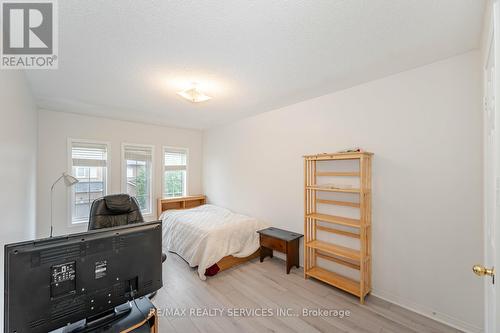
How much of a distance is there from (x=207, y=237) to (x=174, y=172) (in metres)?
2.61

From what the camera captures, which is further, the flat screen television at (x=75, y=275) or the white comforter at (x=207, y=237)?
the white comforter at (x=207, y=237)

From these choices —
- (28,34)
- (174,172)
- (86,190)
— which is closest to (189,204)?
(174,172)

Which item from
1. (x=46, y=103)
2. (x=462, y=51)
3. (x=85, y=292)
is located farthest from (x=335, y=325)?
(x=46, y=103)

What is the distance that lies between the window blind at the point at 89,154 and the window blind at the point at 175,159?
4.02 feet

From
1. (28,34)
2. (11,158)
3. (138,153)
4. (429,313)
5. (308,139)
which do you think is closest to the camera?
(28,34)

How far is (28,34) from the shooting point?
1.64 metres

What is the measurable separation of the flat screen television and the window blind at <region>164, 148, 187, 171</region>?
13.6ft

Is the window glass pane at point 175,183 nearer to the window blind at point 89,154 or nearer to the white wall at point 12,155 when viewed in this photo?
the window blind at point 89,154

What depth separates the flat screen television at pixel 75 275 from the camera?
82cm

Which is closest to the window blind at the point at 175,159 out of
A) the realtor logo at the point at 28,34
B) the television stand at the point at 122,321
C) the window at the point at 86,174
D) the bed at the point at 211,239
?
the window at the point at 86,174

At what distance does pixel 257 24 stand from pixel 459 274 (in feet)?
9.24

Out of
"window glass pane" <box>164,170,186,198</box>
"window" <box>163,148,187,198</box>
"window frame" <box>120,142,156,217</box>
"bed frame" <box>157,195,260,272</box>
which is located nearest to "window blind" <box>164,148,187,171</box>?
"window" <box>163,148,187,198</box>

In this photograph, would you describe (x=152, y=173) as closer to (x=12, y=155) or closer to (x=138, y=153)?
(x=138, y=153)

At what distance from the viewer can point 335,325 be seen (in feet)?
6.72
